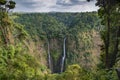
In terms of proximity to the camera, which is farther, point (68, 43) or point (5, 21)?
point (68, 43)

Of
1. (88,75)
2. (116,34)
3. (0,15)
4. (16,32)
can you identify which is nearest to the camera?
(88,75)

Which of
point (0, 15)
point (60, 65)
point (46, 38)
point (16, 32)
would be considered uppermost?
point (0, 15)

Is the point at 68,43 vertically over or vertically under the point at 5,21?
under

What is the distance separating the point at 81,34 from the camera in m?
133

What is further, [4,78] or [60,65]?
[60,65]

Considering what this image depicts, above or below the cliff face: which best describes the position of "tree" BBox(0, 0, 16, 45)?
above

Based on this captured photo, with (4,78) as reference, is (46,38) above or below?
below

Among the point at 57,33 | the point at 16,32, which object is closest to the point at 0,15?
the point at 16,32

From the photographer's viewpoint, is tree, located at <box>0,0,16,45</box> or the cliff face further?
the cliff face

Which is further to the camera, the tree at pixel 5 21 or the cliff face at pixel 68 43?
the cliff face at pixel 68 43

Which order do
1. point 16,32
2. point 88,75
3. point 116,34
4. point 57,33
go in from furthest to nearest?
point 57,33 < point 16,32 < point 116,34 < point 88,75

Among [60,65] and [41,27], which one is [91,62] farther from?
[41,27]

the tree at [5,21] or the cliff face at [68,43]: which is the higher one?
the tree at [5,21]

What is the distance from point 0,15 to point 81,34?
9897 centimetres
